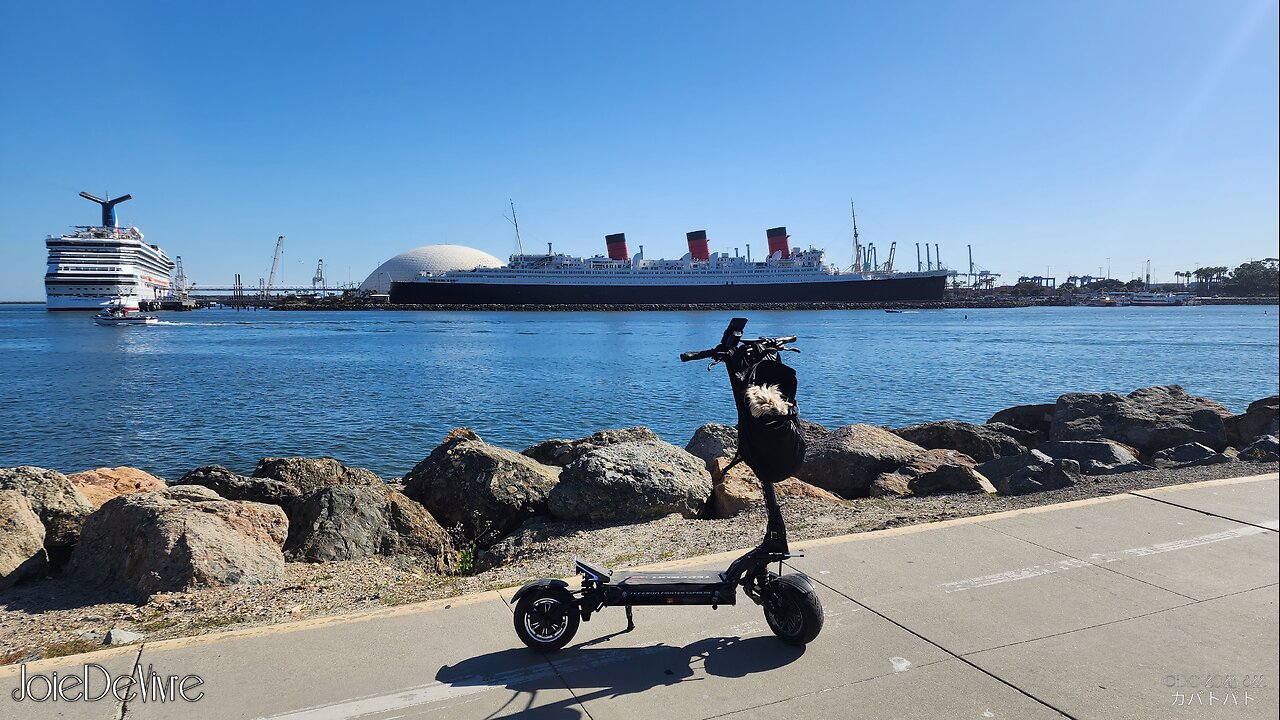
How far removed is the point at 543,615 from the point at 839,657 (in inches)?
47.0

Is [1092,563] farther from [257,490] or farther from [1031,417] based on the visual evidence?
[1031,417]

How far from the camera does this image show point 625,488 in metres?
5.53

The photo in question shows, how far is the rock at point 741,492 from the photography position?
19.3 feet

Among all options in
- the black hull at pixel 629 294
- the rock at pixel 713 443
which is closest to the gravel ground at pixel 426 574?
the rock at pixel 713 443

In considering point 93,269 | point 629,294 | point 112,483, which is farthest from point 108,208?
point 112,483

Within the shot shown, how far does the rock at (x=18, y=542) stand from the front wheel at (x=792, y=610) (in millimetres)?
4374

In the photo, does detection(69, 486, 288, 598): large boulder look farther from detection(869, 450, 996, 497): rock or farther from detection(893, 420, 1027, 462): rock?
detection(893, 420, 1027, 462): rock

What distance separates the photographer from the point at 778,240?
105688mm

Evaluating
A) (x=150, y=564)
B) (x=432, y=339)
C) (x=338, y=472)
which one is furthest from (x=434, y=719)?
(x=432, y=339)

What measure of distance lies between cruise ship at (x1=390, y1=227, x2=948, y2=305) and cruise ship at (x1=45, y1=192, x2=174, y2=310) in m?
31.0

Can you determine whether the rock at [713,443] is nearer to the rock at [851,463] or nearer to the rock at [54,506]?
the rock at [851,463]

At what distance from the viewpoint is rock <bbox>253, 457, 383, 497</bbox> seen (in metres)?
7.16

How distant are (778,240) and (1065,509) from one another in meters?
104

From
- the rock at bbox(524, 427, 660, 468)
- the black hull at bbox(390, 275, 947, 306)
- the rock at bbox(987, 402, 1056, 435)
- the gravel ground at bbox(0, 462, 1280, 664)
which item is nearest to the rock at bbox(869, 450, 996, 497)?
Answer: the gravel ground at bbox(0, 462, 1280, 664)
